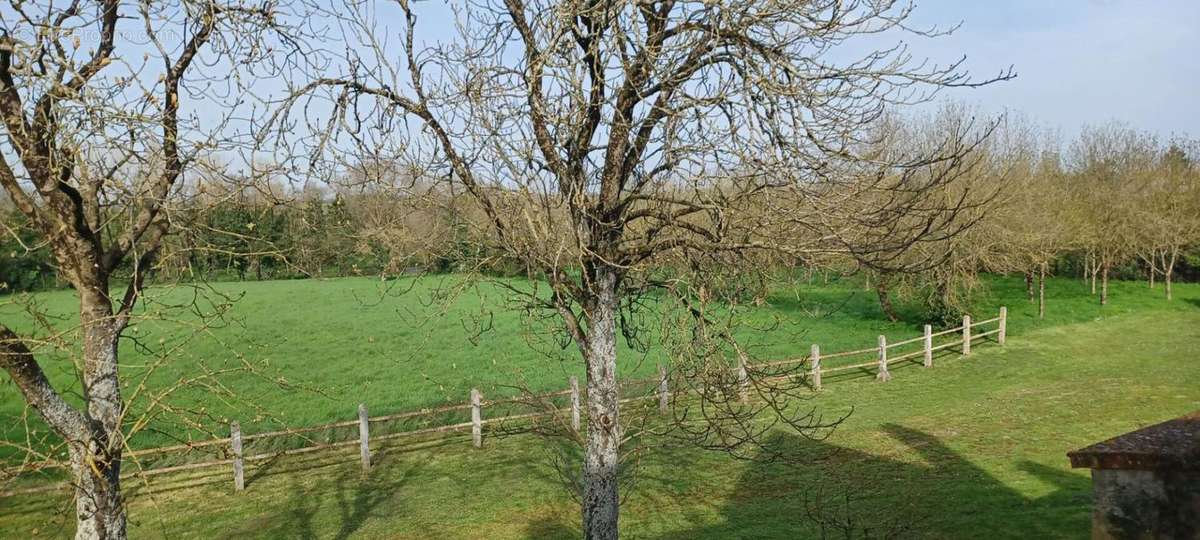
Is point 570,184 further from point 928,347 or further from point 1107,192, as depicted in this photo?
point 1107,192

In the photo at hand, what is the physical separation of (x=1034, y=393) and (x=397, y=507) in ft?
45.2

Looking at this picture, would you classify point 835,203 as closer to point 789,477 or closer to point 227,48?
point 227,48

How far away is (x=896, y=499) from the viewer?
1096cm

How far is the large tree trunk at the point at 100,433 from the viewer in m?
4.68

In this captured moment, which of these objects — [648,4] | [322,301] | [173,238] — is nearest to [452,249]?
[173,238]

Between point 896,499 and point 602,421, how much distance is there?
5.95m

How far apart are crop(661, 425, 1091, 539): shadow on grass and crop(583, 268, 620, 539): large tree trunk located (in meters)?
2.39

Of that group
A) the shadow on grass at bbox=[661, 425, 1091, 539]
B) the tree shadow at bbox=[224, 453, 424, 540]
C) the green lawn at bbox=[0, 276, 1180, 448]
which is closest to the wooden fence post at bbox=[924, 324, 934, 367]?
the green lawn at bbox=[0, 276, 1180, 448]

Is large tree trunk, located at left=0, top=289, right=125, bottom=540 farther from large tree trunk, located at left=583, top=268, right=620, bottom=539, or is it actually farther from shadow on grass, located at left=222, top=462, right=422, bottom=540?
shadow on grass, located at left=222, top=462, right=422, bottom=540

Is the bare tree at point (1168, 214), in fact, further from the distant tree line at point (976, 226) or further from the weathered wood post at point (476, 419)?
the weathered wood post at point (476, 419)

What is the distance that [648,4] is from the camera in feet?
21.6

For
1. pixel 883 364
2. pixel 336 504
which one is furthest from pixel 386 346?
pixel 883 364

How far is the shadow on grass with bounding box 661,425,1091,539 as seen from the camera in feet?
30.6

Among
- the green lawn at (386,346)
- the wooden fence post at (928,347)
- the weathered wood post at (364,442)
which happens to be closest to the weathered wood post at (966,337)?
the wooden fence post at (928,347)
